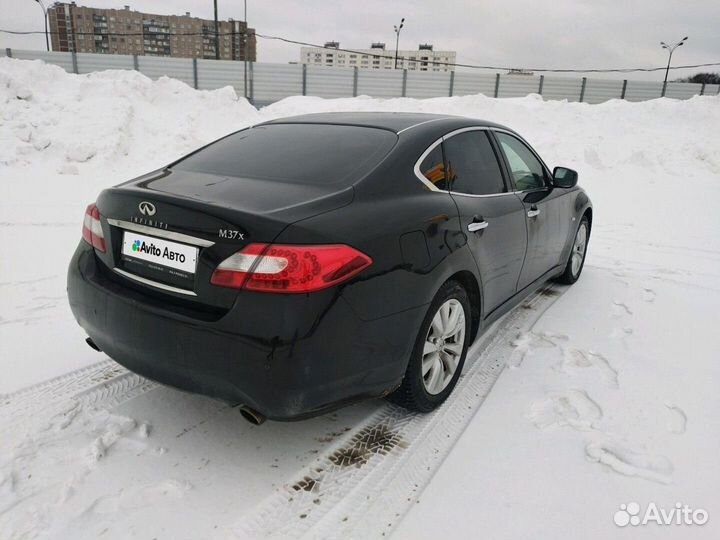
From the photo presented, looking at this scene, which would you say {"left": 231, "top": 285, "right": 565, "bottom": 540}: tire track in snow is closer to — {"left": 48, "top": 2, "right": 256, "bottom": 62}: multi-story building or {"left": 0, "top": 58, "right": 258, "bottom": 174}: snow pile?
{"left": 0, "top": 58, "right": 258, "bottom": 174}: snow pile

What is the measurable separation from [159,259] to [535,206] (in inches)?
104

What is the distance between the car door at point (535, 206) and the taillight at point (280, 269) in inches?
80.5

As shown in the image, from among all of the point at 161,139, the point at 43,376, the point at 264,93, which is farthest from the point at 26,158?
the point at 264,93

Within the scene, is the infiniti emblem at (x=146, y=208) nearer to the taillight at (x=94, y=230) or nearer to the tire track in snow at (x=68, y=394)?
the taillight at (x=94, y=230)

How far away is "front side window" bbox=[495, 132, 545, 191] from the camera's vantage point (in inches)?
146

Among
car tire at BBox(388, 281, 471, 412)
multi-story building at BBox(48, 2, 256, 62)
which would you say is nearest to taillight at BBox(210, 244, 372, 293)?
car tire at BBox(388, 281, 471, 412)

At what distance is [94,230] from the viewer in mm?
2535

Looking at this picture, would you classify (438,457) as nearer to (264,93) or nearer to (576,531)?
(576,531)

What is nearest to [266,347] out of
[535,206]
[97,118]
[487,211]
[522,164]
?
[487,211]

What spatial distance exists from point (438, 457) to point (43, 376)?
2.24 m

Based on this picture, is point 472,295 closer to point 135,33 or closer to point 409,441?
point 409,441

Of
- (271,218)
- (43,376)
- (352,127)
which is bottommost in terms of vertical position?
(43,376)

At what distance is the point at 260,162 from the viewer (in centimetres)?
276

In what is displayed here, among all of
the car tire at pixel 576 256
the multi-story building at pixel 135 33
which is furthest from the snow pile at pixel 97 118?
the multi-story building at pixel 135 33
